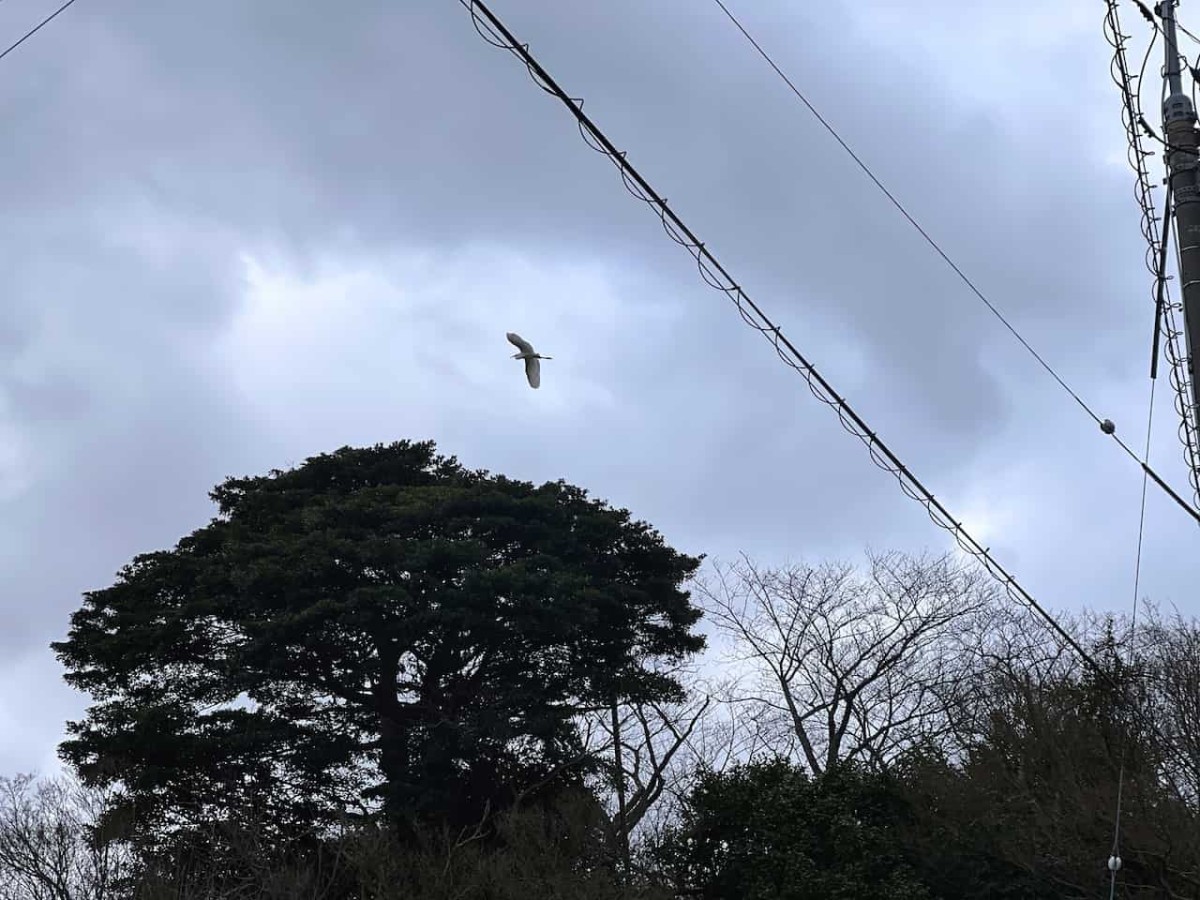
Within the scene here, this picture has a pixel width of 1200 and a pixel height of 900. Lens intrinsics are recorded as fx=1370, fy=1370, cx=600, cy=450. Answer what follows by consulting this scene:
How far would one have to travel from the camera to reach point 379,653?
23375 millimetres

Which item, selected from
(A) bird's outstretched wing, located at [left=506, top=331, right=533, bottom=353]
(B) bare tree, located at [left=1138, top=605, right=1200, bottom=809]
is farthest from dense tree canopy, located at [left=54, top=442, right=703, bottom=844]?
(A) bird's outstretched wing, located at [left=506, top=331, right=533, bottom=353]

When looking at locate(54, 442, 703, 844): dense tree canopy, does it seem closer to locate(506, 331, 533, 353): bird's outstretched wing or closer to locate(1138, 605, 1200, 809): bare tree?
locate(1138, 605, 1200, 809): bare tree

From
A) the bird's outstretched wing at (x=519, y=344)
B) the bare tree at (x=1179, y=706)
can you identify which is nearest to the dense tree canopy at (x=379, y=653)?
the bare tree at (x=1179, y=706)

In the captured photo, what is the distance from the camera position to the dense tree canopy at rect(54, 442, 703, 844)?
2225 cm

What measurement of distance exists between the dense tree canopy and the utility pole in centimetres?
1572

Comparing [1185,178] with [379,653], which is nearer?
[1185,178]

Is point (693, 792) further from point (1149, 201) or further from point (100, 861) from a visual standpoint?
point (1149, 201)

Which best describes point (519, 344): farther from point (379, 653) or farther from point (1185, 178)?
point (379, 653)

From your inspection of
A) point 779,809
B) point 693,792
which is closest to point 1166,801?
point 779,809

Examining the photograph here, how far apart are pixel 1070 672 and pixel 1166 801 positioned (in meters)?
7.35

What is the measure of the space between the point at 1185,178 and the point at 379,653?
17.8 metres

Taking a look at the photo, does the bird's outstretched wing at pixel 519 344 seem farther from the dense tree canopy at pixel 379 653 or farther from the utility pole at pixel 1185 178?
the dense tree canopy at pixel 379 653

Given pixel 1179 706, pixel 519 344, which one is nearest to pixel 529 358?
pixel 519 344

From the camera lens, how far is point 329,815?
22.3 meters
